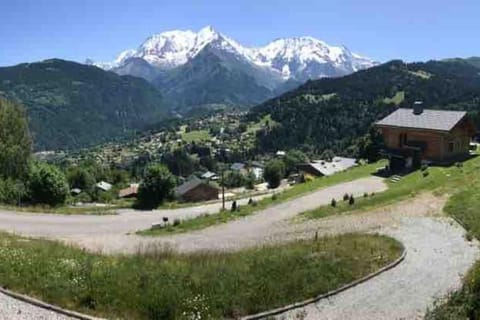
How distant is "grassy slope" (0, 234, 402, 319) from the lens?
18.1 m

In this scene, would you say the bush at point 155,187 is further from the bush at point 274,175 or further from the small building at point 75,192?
the bush at point 274,175

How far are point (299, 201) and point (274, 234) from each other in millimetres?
11125

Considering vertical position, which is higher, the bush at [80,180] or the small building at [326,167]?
the small building at [326,167]

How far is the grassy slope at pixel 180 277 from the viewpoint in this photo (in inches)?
713

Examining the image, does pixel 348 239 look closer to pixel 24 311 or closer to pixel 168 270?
pixel 168 270

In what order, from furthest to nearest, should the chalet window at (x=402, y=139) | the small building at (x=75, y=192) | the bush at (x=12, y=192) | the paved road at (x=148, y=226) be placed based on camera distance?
1. the small building at (x=75, y=192)
2. the chalet window at (x=402, y=139)
3. the bush at (x=12, y=192)
4. the paved road at (x=148, y=226)

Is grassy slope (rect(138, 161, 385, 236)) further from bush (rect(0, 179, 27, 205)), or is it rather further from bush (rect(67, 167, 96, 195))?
bush (rect(67, 167, 96, 195))

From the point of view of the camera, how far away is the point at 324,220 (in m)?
34.7

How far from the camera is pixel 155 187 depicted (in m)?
61.2

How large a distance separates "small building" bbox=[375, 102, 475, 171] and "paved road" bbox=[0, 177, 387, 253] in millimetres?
6948

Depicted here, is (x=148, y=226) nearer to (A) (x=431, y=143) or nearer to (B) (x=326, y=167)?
(A) (x=431, y=143)

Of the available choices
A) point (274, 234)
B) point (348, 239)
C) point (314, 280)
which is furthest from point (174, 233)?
point (314, 280)

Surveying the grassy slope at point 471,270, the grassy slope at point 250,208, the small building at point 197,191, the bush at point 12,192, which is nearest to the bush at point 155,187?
the bush at point 12,192

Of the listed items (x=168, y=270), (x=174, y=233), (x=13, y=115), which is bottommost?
(x=174, y=233)
